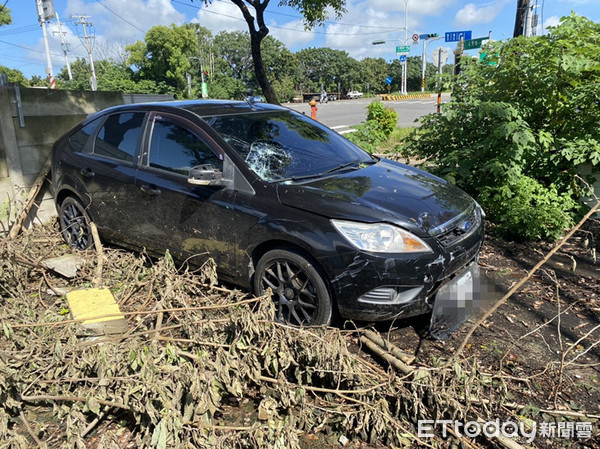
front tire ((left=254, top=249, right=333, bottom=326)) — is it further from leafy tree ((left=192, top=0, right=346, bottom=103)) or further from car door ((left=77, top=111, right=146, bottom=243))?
leafy tree ((left=192, top=0, right=346, bottom=103))

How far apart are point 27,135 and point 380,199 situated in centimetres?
447

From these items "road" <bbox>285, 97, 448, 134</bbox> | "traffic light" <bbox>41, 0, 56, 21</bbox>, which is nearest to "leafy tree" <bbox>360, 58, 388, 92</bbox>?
"road" <bbox>285, 97, 448, 134</bbox>

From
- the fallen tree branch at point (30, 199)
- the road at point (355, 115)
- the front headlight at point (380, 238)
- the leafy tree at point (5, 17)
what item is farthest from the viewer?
the leafy tree at point (5, 17)

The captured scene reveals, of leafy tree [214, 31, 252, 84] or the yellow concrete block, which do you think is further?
leafy tree [214, 31, 252, 84]

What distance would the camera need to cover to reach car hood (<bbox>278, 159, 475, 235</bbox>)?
2873 millimetres

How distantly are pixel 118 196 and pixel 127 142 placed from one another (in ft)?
1.63

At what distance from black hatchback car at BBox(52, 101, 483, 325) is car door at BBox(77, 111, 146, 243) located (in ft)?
0.05

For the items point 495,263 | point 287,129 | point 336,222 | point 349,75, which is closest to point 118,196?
point 287,129

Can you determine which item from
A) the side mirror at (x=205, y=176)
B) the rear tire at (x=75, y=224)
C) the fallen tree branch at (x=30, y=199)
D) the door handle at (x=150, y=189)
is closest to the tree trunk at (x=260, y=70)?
the fallen tree branch at (x=30, y=199)

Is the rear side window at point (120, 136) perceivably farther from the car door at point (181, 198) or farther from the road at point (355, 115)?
the road at point (355, 115)

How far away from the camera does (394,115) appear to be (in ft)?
44.1

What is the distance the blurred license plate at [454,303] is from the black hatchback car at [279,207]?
0.07ft

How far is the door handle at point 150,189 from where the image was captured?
3652 mm

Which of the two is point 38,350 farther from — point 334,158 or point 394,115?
point 394,115
